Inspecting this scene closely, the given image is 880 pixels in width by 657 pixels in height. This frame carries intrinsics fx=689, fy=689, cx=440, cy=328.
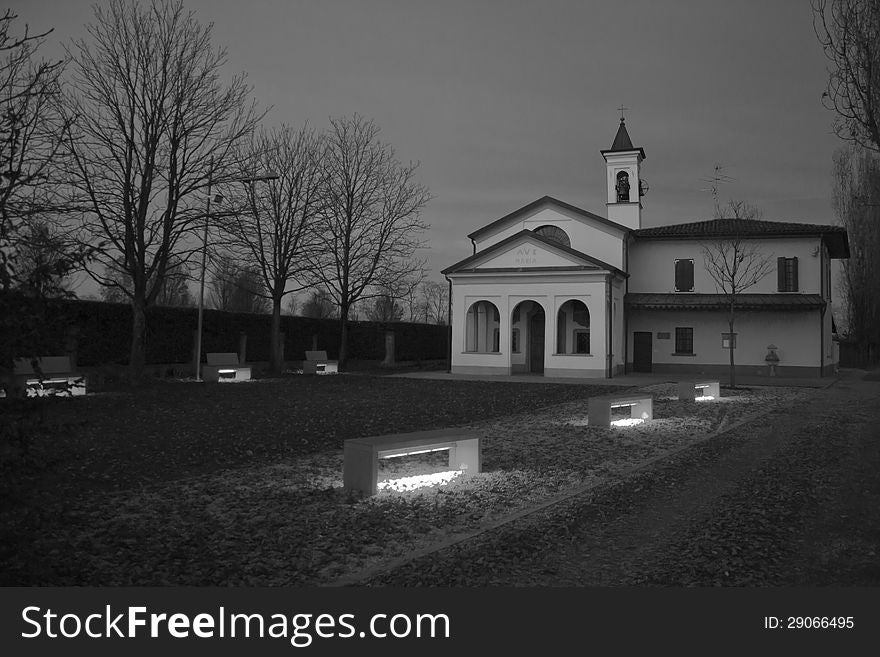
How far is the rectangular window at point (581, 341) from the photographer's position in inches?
1323

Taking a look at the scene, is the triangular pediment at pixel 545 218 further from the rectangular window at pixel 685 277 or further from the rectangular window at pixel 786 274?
the rectangular window at pixel 786 274

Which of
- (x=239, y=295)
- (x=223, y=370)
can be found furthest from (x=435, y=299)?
(x=223, y=370)

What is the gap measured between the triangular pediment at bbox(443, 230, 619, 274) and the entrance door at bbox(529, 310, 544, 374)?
369 cm

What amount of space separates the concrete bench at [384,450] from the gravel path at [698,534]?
5.88ft

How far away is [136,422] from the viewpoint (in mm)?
13258

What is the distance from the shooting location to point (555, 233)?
115 ft

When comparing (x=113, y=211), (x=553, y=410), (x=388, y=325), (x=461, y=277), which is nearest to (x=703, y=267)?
(x=461, y=277)

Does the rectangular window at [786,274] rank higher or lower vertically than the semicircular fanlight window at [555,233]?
lower

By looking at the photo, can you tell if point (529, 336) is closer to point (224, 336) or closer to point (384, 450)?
point (224, 336)

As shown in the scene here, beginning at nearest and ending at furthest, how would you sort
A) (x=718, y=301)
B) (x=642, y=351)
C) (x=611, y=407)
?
(x=611, y=407)
(x=718, y=301)
(x=642, y=351)

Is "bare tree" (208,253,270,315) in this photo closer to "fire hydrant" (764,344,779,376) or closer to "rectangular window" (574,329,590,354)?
"rectangular window" (574,329,590,354)

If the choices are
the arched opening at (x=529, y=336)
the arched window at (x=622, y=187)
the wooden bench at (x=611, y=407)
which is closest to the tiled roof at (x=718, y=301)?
the arched opening at (x=529, y=336)

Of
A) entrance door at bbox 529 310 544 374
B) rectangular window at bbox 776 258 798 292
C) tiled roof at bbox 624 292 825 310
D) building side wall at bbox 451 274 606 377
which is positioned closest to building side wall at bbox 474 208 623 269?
tiled roof at bbox 624 292 825 310

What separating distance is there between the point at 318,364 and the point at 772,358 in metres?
21.6
